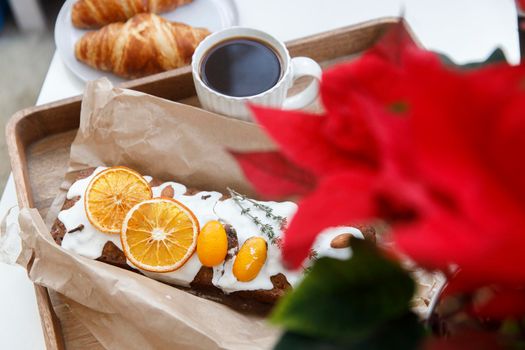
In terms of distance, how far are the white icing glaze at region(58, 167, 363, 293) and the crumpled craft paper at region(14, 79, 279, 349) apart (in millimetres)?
34

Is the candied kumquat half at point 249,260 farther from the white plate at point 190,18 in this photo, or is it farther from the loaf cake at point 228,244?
the white plate at point 190,18

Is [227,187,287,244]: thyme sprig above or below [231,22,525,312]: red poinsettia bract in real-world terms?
below

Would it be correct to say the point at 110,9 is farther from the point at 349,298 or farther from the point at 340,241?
the point at 349,298

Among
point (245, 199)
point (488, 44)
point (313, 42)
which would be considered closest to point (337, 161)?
point (245, 199)

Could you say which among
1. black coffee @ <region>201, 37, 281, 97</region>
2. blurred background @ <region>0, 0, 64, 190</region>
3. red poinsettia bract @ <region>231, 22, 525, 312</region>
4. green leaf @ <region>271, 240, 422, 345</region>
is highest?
red poinsettia bract @ <region>231, 22, 525, 312</region>

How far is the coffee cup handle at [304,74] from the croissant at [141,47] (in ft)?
0.88

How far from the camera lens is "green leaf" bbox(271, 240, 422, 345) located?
0.33m

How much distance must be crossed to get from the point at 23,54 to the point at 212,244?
1262 millimetres

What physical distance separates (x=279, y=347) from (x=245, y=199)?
607 mm

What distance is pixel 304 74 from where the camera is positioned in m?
0.94

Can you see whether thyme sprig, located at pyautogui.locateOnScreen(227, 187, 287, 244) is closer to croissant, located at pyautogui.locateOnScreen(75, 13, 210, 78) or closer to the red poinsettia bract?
croissant, located at pyautogui.locateOnScreen(75, 13, 210, 78)

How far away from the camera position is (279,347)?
1.16 feet

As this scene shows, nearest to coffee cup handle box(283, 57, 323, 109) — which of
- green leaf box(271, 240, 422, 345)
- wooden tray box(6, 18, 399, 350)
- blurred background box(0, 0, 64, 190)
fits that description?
wooden tray box(6, 18, 399, 350)

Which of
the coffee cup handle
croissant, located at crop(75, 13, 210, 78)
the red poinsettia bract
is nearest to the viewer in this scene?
the red poinsettia bract
